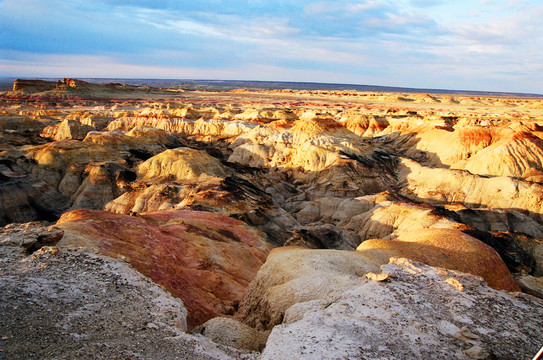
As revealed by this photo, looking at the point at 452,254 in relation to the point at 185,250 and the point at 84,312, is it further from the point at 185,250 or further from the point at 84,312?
the point at 84,312

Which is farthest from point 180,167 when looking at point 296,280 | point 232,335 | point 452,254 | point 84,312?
point 84,312

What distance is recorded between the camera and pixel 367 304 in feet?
29.8

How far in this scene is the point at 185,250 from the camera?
1712 cm

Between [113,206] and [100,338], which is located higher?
[100,338]

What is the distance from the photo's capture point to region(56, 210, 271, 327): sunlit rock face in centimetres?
1240

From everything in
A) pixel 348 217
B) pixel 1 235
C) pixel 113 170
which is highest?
pixel 1 235

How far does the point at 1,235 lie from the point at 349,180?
3567cm

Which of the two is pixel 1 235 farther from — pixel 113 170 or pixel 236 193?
pixel 113 170

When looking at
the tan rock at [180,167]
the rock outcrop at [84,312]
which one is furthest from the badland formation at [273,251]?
the tan rock at [180,167]

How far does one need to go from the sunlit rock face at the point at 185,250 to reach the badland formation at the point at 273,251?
0.10 m

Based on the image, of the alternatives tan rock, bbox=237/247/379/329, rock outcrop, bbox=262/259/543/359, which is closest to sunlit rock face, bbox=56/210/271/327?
tan rock, bbox=237/247/379/329

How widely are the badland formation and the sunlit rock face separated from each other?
0.10m

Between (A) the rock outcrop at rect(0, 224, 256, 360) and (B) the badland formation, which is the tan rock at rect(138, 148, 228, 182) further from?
(A) the rock outcrop at rect(0, 224, 256, 360)

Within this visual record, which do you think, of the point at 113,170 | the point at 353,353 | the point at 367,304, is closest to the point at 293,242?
the point at 367,304
